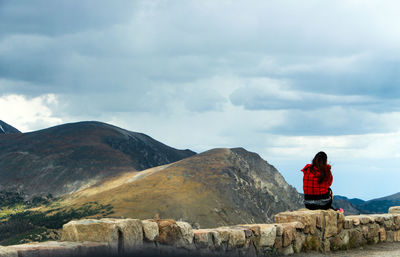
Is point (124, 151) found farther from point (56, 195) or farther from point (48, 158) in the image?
point (56, 195)

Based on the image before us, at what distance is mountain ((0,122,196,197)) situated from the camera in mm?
76562

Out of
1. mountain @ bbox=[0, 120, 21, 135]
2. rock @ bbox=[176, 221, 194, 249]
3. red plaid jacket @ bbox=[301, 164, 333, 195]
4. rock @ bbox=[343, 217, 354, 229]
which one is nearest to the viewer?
rock @ bbox=[176, 221, 194, 249]

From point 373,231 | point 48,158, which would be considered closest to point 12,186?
point 48,158

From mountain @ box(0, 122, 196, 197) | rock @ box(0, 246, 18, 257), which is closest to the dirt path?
rock @ box(0, 246, 18, 257)

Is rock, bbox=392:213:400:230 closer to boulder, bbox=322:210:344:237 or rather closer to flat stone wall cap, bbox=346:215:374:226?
flat stone wall cap, bbox=346:215:374:226

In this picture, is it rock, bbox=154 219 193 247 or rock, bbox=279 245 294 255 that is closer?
rock, bbox=154 219 193 247

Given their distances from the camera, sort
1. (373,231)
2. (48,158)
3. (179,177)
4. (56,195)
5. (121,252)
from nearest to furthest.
Result: (121,252) < (373,231) < (179,177) < (56,195) < (48,158)

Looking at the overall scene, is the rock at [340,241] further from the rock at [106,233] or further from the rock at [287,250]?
the rock at [106,233]

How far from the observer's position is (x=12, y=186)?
76.3 m

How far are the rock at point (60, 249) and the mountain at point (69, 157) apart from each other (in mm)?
69048

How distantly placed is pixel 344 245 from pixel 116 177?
211 ft

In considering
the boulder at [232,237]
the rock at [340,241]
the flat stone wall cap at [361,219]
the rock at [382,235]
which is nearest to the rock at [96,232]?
the boulder at [232,237]

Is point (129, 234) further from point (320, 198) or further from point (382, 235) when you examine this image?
point (382, 235)

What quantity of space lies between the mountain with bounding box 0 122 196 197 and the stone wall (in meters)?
66.3
